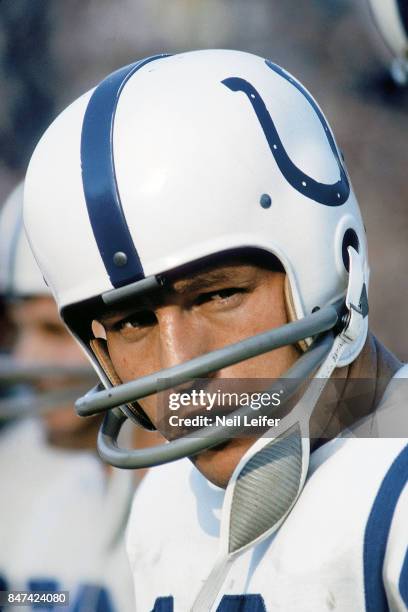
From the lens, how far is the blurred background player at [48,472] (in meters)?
2.73

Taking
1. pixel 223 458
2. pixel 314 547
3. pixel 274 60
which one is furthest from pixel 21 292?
pixel 274 60

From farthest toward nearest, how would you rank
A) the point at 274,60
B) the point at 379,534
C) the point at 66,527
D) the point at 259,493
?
the point at 274,60, the point at 66,527, the point at 259,493, the point at 379,534

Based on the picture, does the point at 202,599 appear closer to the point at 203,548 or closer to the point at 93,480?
the point at 203,548

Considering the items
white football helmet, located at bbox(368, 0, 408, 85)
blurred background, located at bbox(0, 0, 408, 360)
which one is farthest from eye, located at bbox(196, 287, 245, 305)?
blurred background, located at bbox(0, 0, 408, 360)

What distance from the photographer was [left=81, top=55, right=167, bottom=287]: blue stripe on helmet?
150 cm

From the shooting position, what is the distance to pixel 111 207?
1507 millimetres

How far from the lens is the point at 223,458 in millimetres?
1503

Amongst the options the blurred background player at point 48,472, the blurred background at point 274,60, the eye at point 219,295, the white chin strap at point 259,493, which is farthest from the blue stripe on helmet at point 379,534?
the blurred background at point 274,60

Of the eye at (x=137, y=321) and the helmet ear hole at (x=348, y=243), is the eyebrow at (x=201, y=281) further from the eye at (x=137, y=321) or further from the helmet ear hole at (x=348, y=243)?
the helmet ear hole at (x=348, y=243)

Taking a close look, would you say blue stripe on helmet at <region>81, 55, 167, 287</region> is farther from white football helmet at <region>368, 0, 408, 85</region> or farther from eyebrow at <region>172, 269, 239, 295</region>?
white football helmet at <region>368, 0, 408, 85</region>

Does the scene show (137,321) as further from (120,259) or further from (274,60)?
(274,60)

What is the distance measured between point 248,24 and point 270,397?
146 inches

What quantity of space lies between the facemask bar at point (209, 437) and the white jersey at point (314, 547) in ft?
0.40

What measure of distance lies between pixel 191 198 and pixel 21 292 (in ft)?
5.34
